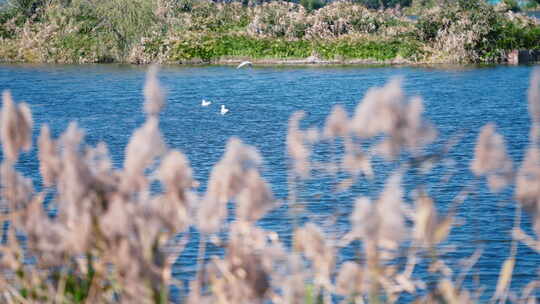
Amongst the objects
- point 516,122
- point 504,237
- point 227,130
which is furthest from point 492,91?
point 504,237

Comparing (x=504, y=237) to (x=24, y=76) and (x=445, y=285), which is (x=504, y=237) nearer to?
(x=445, y=285)

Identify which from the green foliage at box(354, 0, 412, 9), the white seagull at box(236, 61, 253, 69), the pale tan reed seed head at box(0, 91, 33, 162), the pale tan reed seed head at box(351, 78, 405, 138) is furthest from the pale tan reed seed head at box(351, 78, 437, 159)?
the green foliage at box(354, 0, 412, 9)

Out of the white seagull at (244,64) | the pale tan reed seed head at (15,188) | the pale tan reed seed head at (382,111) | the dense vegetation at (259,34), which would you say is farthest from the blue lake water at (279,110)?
the pale tan reed seed head at (382,111)

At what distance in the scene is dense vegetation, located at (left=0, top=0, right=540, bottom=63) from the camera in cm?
4094

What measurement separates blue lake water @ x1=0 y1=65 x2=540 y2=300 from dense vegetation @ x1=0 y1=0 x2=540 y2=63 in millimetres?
2328

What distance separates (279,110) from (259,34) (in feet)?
62.7

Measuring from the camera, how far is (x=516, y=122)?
73.4 ft

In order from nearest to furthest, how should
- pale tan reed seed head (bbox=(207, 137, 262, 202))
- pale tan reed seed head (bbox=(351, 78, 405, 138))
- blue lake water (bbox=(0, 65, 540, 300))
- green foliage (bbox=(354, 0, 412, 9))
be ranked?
pale tan reed seed head (bbox=(351, 78, 405, 138)) → pale tan reed seed head (bbox=(207, 137, 262, 202)) → blue lake water (bbox=(0, 65, 540, 300)) → green foliage (bbox=(354, 0, 412, 9))

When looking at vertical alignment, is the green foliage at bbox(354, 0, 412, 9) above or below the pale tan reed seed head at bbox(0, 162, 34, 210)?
below

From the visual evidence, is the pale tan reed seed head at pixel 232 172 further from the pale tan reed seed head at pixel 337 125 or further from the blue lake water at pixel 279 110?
the blue lake water at pixel 279 110

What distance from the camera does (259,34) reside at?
146 feet

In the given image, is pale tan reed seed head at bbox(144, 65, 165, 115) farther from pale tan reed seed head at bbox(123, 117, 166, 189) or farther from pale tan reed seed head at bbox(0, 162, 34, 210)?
pale tan reed seed head at bbox(0, 162, 34, 210)

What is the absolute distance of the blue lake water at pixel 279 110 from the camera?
12.6 metres

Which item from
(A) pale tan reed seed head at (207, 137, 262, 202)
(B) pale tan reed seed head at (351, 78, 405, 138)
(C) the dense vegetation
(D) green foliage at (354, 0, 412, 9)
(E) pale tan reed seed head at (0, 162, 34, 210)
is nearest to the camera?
(B) pale tan reed seed head at (351, 78, 405, 138)
